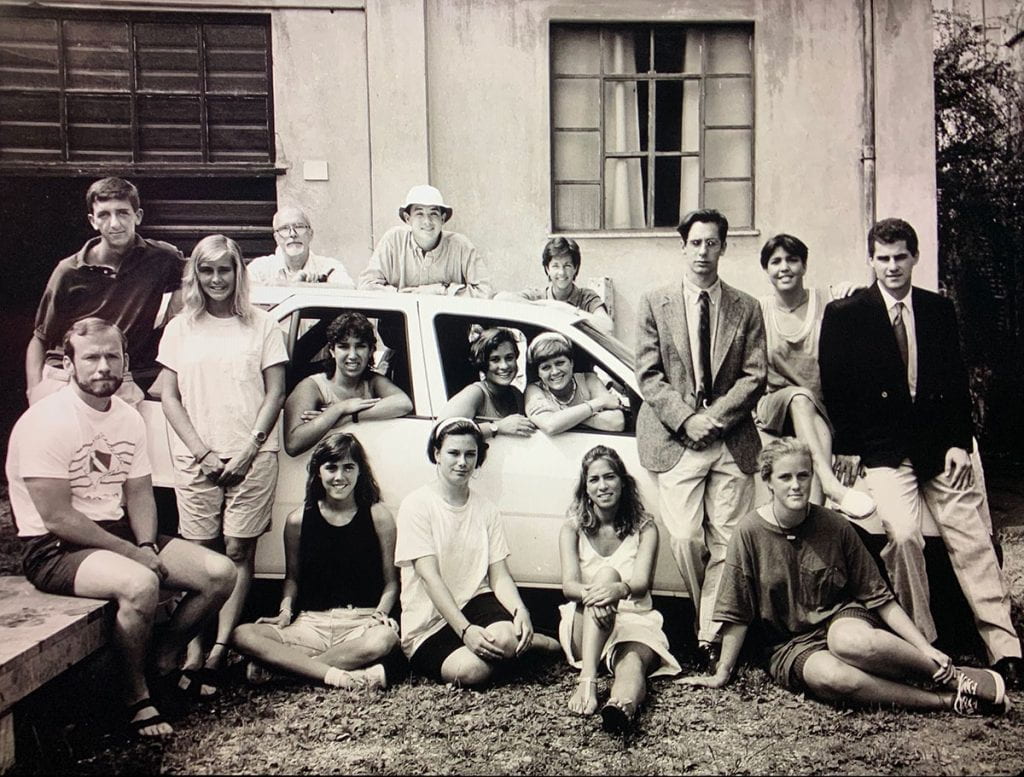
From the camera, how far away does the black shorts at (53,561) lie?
9.55 ft

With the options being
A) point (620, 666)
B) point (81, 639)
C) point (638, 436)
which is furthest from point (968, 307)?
point (81, 639)

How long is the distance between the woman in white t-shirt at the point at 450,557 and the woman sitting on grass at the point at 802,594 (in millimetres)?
690

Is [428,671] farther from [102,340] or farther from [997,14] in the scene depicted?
[997,14]

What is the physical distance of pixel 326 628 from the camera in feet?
10.1

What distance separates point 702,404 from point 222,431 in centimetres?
173

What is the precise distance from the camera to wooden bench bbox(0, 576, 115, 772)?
2568mm

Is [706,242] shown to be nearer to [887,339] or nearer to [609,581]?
[887,339]

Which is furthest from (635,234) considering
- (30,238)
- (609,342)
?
(30,238)

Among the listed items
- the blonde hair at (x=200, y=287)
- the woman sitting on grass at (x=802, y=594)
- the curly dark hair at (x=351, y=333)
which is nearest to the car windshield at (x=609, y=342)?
the woman sitting on grass at (x=802, y=594)

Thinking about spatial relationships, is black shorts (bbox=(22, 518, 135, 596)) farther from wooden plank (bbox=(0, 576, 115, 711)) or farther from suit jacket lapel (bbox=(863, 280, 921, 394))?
suit jacket lapel (bbox=(863, 280, 921, 394))

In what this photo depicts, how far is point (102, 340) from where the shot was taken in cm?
305

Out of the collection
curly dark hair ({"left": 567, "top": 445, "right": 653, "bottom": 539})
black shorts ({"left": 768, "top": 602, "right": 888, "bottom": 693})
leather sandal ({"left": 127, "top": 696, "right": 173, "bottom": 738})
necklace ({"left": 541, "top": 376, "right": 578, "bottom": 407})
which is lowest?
leather sandal ({"left": 127, "top": 696, "right": 173, "bottom": 738})

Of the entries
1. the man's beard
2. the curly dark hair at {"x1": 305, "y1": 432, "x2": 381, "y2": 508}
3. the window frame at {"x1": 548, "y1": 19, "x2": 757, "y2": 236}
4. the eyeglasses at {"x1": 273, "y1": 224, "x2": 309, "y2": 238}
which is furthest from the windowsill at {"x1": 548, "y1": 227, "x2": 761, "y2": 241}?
the man's beard

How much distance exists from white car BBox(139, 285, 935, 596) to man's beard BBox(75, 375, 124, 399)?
14 centimetres
